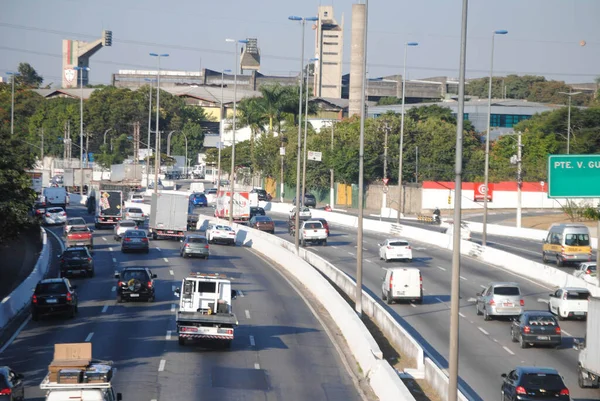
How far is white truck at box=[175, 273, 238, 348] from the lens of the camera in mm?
27781

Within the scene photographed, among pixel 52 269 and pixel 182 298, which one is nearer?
pixel 182 298

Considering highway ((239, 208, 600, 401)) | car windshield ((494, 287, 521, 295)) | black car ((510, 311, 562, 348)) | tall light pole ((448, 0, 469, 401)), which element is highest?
tall light pole ((448, 0, 469, 401))

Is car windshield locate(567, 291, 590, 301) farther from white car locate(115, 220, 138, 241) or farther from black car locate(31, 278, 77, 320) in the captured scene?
white car locate(115, 220, 138, 241)

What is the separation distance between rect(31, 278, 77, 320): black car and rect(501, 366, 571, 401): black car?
17795mm

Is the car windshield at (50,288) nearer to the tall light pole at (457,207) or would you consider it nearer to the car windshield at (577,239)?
the tall light pole at (457,207)

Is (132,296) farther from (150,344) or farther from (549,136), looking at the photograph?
(549,136)

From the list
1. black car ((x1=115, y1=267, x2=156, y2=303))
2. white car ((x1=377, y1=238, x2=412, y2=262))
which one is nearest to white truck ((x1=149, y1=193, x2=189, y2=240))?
white car ((x1=377, y1=238, x2=412, y2=262))

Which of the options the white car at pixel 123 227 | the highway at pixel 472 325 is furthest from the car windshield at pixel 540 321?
the white car at pixel 123 227

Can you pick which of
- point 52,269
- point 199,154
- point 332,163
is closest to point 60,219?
point 52,269

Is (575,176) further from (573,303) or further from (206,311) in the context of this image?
(206,311)

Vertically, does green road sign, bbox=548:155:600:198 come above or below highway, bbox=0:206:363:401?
above

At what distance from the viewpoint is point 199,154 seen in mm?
182375

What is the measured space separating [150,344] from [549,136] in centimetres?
9175

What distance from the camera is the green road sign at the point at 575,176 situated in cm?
3269
